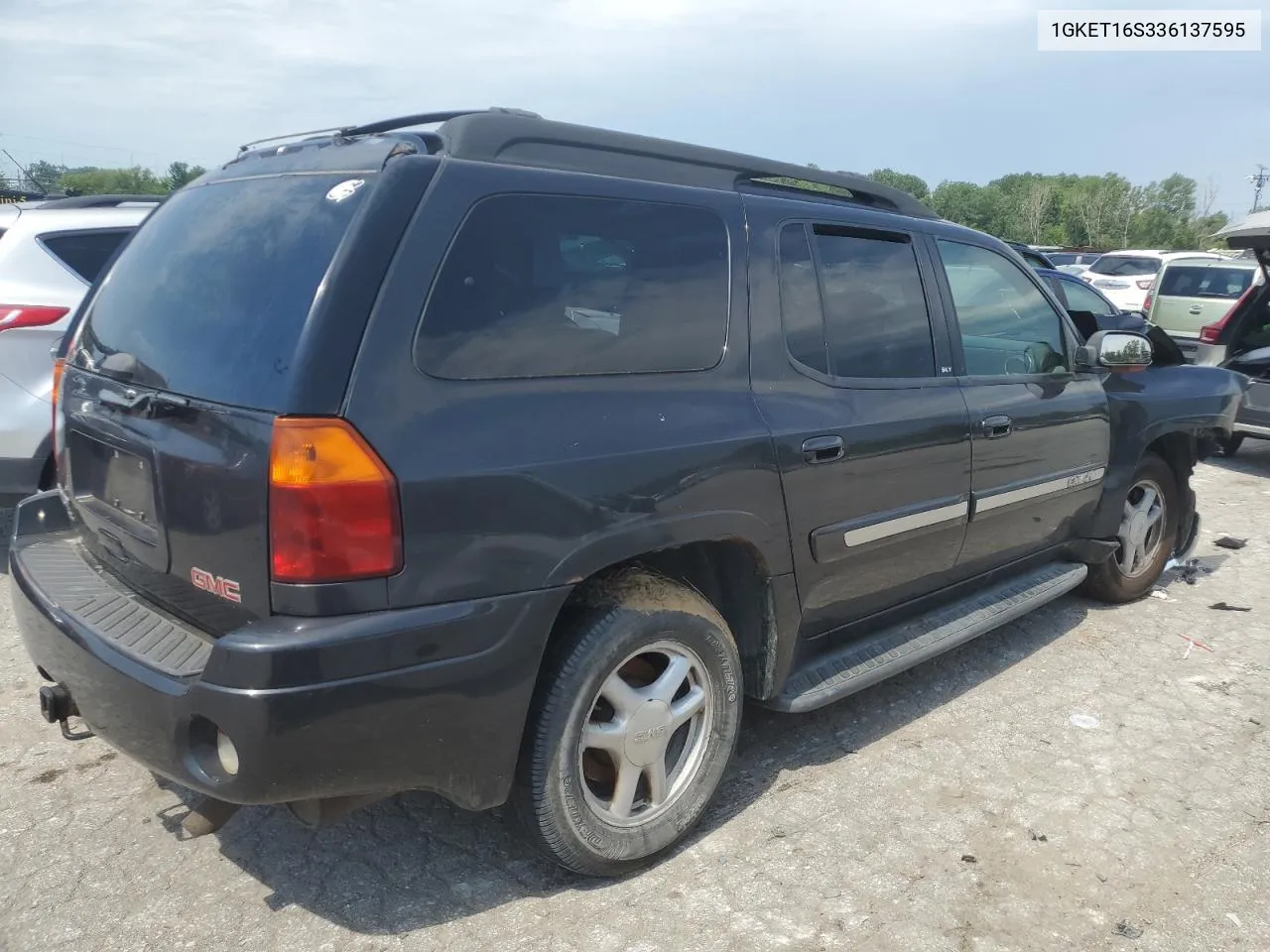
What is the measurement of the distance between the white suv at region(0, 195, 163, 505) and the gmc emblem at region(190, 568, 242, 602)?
2.83 metres

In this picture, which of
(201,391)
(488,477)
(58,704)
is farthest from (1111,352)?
(58,704)

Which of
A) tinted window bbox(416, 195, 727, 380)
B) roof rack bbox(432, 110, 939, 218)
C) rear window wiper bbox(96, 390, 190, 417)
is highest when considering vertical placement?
roof rack bbox(432, 110, 939, 218)

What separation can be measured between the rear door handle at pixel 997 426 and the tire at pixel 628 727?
4.82 ft

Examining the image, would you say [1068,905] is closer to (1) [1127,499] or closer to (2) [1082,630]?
(2) [1082,630]

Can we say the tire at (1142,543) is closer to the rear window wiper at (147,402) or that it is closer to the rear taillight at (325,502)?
the rear taillight at (325,502)

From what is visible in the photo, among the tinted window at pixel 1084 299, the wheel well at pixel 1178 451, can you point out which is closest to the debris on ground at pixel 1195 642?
the wheel well at pixel 1178 451

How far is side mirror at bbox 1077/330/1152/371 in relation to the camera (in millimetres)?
4434

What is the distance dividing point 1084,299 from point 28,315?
30.4ft

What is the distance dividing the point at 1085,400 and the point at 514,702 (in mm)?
3174

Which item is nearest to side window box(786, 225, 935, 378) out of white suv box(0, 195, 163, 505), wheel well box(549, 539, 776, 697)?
wheel well box(549, 539, 776, 697)

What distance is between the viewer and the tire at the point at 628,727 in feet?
8.20

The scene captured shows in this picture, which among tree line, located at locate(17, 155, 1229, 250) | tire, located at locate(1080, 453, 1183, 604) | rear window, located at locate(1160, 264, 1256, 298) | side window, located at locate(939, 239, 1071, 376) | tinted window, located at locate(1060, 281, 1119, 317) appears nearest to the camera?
side window, located at locate(939, 239, 1071, 376)

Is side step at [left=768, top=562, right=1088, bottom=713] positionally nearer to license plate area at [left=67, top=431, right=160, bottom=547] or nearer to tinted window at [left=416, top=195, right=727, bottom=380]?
tinted window at [left=416, top=195, right=727, bottom=380]

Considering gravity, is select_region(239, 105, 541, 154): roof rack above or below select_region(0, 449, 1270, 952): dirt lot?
above
